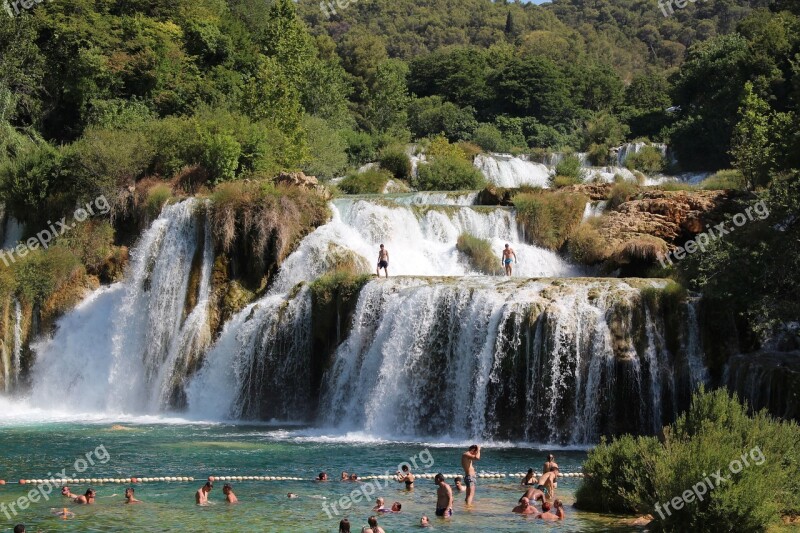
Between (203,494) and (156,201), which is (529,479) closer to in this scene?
(203,494)

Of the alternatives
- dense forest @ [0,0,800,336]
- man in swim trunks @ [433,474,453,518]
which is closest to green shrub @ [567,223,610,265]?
dense forest @ [0,0,800,336]

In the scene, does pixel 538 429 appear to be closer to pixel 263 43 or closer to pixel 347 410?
pixel 347 410

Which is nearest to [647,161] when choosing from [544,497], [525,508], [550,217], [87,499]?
[550,217]

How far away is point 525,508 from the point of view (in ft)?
56.0

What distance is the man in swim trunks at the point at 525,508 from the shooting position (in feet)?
55.8

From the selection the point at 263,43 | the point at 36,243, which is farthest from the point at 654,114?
the point at 36,243

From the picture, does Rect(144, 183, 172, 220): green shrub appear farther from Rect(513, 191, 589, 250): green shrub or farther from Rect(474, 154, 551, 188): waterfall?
Rect(474, 154, 551, 188): waterfall

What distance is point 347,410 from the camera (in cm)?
2817

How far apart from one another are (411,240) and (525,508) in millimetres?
18999

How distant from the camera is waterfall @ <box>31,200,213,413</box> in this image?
107 ft

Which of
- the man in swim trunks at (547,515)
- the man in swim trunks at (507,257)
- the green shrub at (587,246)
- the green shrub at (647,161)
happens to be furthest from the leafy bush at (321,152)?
the man in swim trunks at (547,515)

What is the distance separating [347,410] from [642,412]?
8083 millimetres

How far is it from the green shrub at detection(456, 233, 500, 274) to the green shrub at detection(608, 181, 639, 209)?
4803 mm

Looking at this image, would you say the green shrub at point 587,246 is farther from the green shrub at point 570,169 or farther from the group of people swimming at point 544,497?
the group of people swimming at point 544,497
